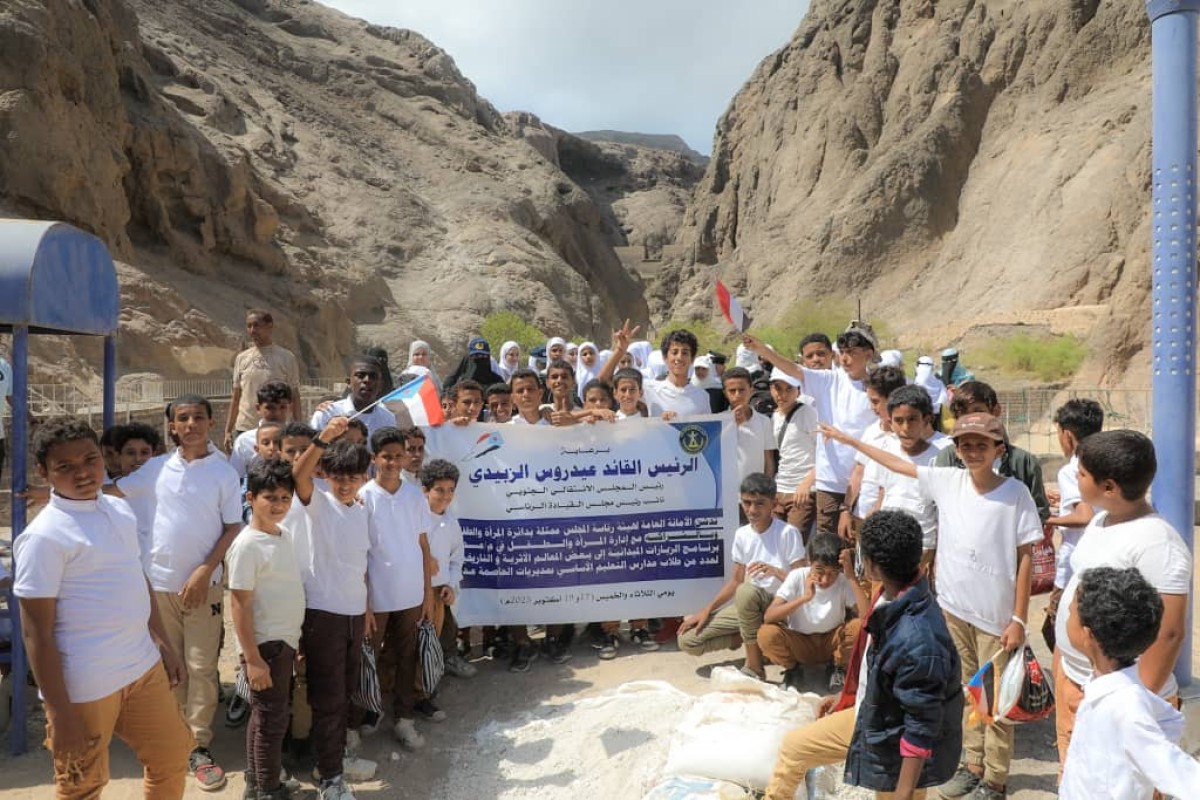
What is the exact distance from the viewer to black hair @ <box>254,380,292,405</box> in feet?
16.4

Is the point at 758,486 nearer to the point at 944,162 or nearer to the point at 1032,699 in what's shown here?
the point at 1032,699

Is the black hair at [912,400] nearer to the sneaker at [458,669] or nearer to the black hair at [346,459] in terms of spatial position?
the black hair at [346,459]

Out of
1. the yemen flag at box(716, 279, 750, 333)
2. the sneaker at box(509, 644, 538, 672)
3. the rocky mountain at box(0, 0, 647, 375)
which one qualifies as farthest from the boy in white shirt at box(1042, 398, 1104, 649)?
the rocky mountain at box(0, 0, 647, 375)

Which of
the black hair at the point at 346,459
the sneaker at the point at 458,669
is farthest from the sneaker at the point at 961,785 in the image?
the black hair at the point at 346,459

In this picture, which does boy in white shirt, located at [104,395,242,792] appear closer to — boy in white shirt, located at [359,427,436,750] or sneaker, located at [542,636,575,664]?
boy in white shirt, located at [359,427,436,750]

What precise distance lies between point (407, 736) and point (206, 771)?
1000 mm

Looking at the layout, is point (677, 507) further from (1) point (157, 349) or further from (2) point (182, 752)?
(1) point (157, 349)

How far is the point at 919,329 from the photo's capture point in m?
39.5

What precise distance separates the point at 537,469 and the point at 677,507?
100cm

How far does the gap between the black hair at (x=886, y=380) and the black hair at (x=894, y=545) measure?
6.98 ft

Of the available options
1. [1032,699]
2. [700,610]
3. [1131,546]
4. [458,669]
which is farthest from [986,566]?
[458,669]

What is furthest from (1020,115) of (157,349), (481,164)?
(157,349)

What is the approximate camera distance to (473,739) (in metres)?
4.80

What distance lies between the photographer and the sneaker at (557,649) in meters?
5.72
